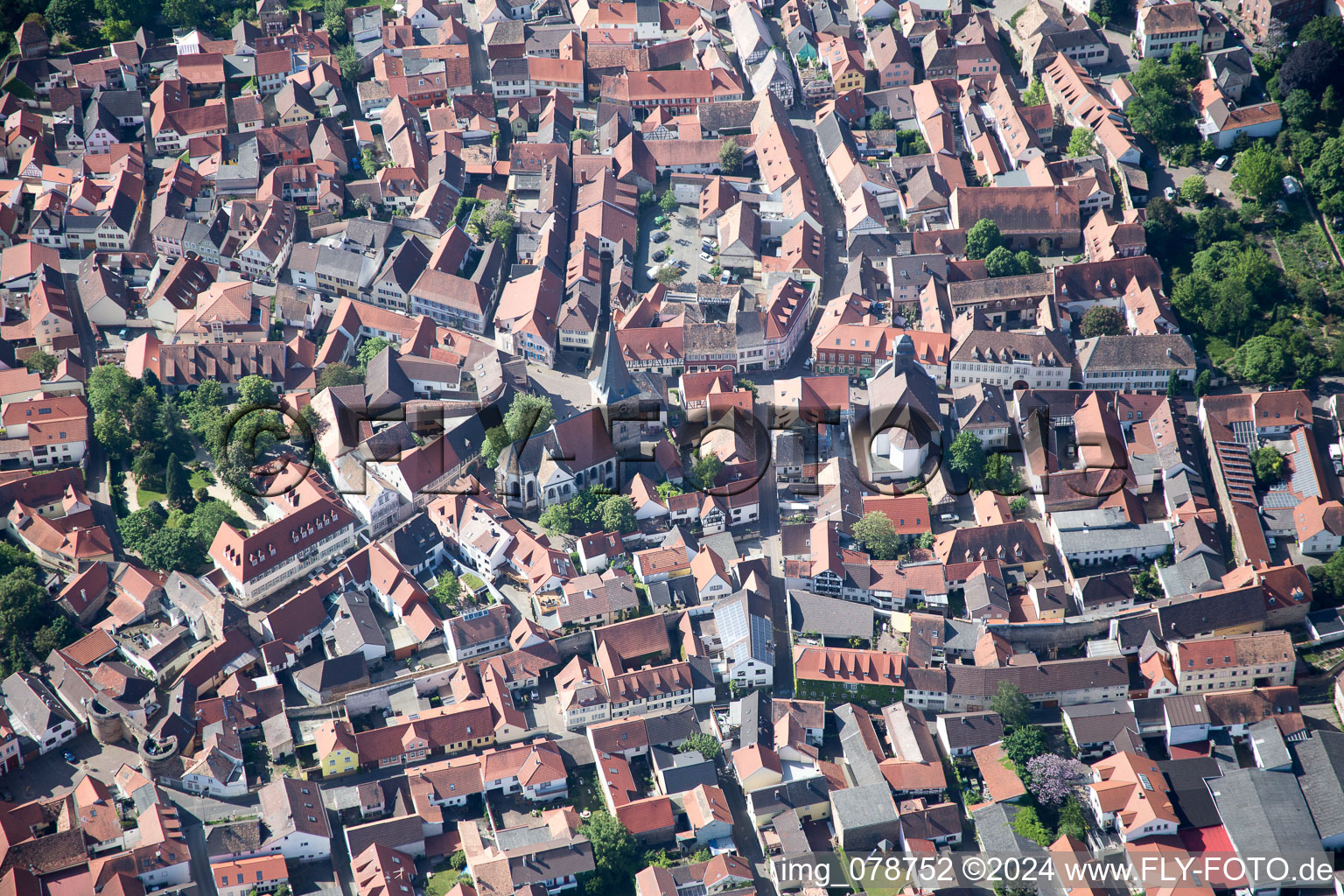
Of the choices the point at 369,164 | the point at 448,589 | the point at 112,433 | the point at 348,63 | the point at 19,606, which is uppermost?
the point at 348,63

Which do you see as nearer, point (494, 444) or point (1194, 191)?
point (494, 444)

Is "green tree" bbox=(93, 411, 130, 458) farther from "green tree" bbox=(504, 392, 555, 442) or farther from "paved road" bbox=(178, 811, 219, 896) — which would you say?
"paved road" bbox=(178, 811, 219, 896)

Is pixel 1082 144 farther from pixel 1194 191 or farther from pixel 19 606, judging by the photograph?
pixel 19 606

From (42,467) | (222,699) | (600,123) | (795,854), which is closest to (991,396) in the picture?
(795,854)

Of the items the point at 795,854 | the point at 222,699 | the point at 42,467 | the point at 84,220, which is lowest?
the point at 795,854

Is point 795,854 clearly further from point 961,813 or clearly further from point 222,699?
point 222,699

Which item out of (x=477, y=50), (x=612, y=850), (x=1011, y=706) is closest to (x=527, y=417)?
(x=612, y=850)
